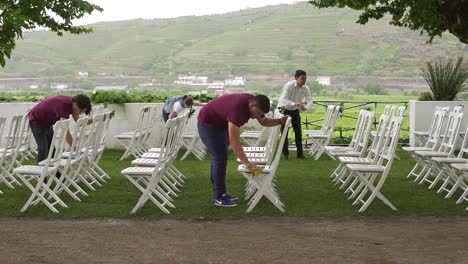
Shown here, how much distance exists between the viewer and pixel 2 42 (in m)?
5.68

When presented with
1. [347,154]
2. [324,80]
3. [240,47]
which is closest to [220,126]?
[347,154]

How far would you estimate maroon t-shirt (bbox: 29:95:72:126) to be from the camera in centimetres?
962

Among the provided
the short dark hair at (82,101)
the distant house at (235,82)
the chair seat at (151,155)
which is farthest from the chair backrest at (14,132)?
the distant house at (235,82)

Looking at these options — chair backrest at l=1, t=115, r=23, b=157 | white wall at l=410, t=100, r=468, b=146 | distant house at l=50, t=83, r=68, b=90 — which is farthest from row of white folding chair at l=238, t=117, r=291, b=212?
distant house at l=50, t=83, r=68, b=90

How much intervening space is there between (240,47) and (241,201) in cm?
2390

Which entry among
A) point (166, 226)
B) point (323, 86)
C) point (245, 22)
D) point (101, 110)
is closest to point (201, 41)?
point (245, 22)

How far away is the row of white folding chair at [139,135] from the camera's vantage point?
1394cm

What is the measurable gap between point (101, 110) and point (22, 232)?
234 inches

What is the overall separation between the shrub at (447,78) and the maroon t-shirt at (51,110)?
8499 mm

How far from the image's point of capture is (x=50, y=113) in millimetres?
9852

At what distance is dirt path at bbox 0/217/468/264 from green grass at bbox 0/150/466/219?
319mm

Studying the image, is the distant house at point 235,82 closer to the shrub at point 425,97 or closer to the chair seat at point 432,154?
the shrub at point 425,97

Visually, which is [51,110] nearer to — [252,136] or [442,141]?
[252,136]

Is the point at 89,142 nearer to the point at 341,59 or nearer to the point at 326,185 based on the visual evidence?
the point at 326,185
